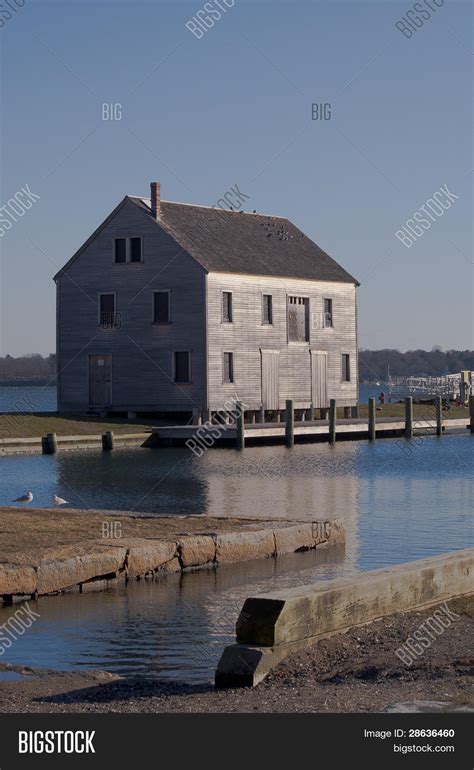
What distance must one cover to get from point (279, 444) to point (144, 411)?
245 inches

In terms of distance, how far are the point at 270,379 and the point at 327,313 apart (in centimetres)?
591

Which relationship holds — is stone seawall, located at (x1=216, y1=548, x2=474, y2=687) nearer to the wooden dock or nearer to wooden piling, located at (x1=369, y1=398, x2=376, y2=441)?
the wooden dock

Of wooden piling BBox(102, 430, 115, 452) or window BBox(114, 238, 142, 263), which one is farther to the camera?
window BBox(114, 238, 142, 263)

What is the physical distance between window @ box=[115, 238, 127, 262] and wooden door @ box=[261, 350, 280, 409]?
7.67 m

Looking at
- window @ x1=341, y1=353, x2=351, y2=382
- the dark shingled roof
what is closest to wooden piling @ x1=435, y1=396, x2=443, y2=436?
window @ x1=341, y1=353, x2=351, y2=382

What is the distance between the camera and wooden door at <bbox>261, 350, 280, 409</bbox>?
198 ft

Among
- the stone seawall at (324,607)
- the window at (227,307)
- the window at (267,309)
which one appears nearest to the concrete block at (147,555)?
the stone seawall at (324,607)

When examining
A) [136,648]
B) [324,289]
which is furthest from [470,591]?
[324,289]

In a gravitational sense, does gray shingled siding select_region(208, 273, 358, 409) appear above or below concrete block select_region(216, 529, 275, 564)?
above

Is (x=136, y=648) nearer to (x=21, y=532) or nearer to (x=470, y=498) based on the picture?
(x=21, y=532)

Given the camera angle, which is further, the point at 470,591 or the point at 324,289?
the point at 324,289

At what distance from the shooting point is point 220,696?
12.1 metres

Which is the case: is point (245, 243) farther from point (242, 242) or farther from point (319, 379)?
point (319, 379)

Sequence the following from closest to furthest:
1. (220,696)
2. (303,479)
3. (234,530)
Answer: (220,696) → (234,530) → (303,479)
